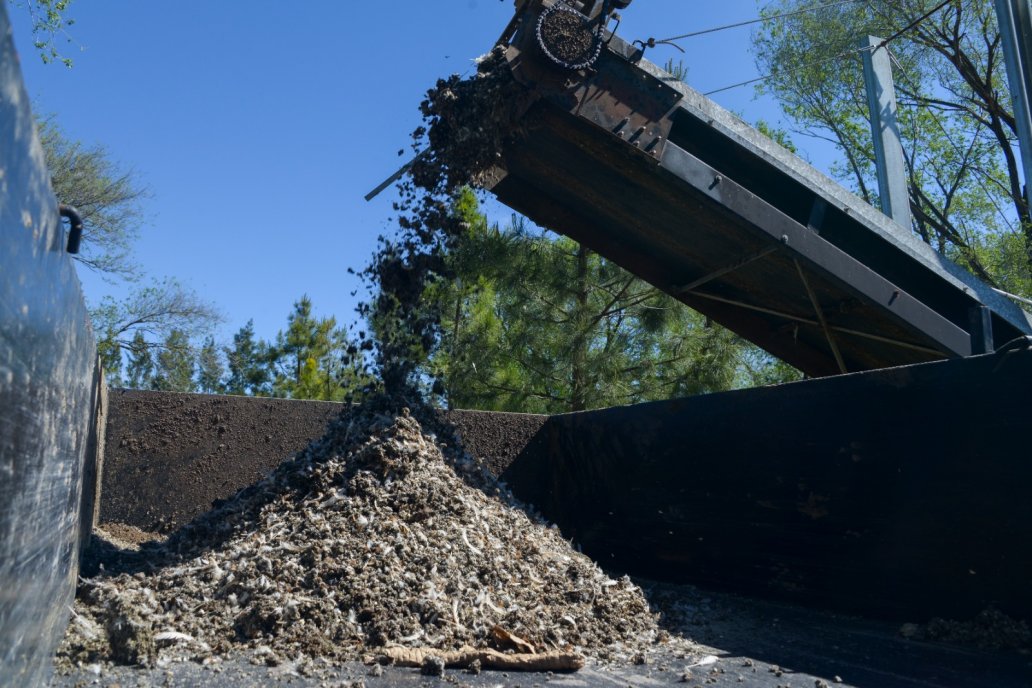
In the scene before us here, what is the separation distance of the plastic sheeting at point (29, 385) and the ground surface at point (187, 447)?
8.39 feet

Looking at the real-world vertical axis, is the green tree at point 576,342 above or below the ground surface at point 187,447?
above

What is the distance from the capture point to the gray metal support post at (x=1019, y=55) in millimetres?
6082

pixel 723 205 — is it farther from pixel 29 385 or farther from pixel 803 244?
pixel 29 385

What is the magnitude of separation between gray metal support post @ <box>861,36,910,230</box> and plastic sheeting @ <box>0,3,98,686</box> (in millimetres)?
4751

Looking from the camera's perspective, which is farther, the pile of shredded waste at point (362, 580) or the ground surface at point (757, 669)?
the pile of shredded waste at point (362, 580)

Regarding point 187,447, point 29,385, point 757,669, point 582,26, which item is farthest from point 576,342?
point 29,385

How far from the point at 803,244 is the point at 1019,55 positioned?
3.51 meters

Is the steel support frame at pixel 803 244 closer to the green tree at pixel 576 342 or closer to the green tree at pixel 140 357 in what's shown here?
the green tree at pixel 576 342

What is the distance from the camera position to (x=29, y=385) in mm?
1475

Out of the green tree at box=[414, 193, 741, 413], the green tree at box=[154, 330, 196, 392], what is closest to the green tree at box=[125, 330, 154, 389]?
the green tree at box=[154, 330, 196, 392]

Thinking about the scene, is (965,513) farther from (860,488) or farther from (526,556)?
(526,556)

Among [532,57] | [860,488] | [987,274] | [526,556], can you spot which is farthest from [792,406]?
[987,274]

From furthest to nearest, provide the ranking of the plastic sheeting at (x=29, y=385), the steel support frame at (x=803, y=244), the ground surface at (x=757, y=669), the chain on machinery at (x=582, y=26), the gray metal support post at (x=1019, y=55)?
1. the gray metal support post at (x=1019, y=55)
2. the steel support frame at (x=803, y=244)
3. the chain on machinery at (x=582, y=26)
4. the ground surface at (x=757, y=669)
5. the plastic sheeting at (x=29, y=385)

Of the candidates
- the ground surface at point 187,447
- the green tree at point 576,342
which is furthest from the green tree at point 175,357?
the ground surface at point 187,447
